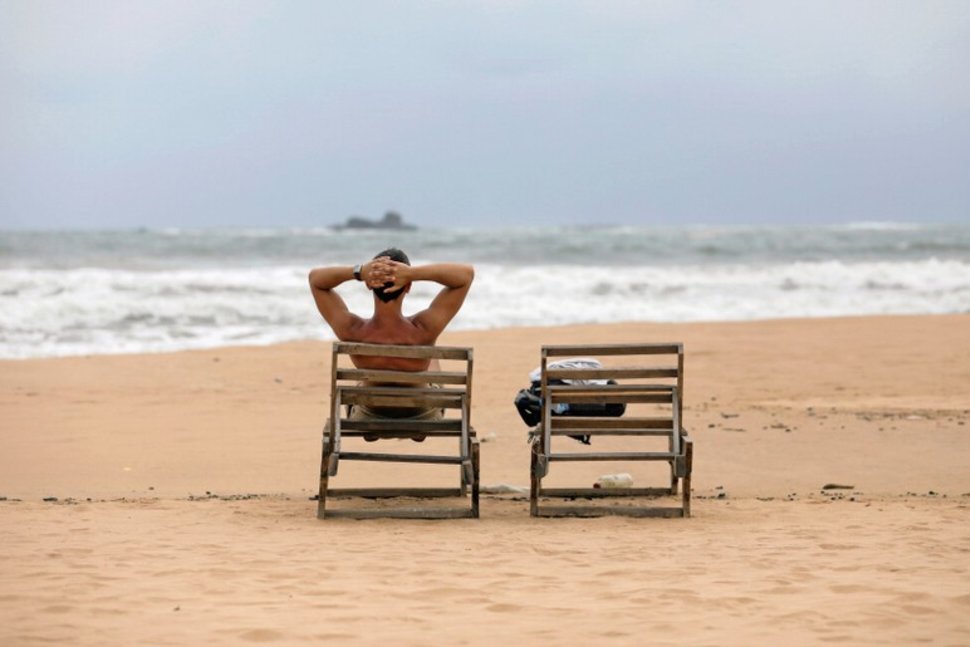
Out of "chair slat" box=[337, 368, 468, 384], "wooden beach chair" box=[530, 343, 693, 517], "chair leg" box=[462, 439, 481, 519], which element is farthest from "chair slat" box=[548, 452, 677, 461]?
"chair slat" box=[337, 368, 468, 384]

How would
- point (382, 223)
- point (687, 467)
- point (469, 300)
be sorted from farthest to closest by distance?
point (382, 223) < point (469, 300) < point (687, 467)

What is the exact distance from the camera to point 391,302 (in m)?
7.15

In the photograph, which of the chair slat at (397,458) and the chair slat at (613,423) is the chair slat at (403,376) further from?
the chair slat at (613,423)

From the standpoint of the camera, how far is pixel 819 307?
2539 cm

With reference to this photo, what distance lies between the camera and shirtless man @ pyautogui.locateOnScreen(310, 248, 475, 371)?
278 inches

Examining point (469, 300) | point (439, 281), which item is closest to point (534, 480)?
point (439, 281)

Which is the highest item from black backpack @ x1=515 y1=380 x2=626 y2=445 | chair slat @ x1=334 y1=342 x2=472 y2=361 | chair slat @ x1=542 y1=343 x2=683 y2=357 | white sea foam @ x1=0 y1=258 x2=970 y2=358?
white sea foam @ x1=0 y1=258 x2=970 y2=358

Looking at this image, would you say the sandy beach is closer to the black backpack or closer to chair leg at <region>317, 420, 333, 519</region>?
chair leg at <region>317, 420, 333, 519</region>

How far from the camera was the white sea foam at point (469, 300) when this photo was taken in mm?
19391

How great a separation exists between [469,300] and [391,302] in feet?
60.3

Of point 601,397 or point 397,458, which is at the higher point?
point 601,397

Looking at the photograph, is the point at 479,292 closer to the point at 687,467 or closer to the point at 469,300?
the point at 469,300

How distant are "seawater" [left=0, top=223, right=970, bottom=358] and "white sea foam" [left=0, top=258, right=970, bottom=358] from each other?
0.03 metres

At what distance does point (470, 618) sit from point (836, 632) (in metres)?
1.40
